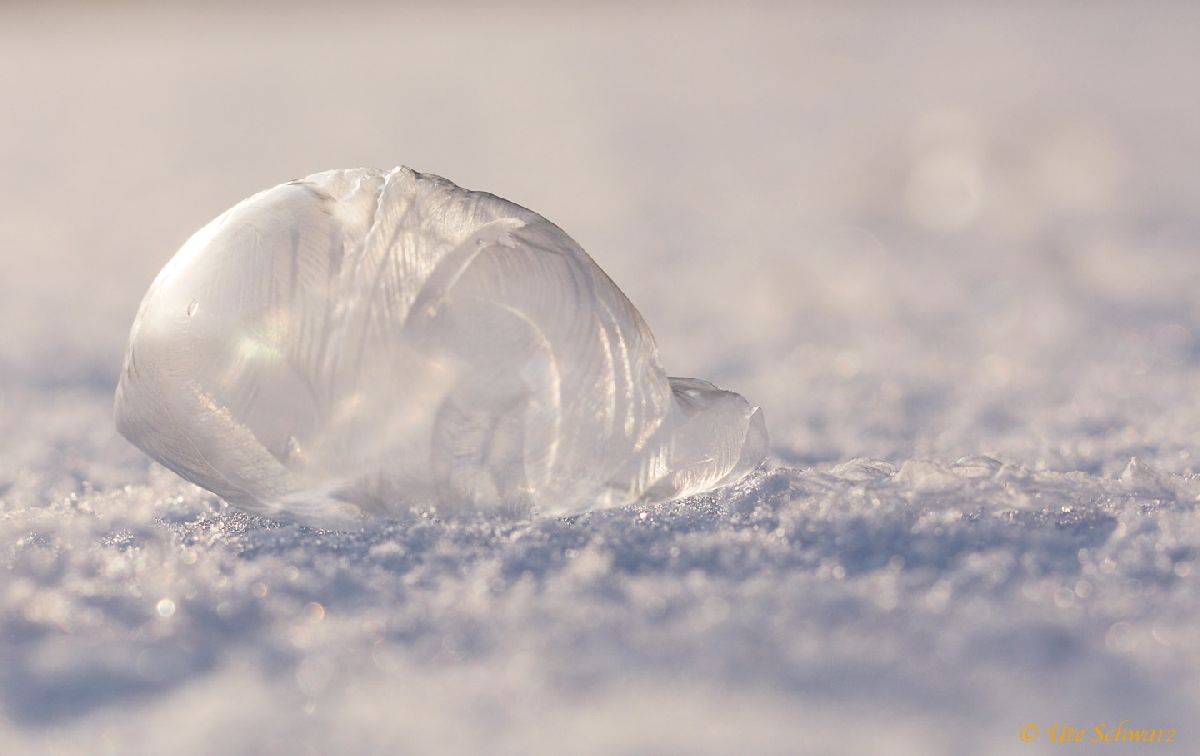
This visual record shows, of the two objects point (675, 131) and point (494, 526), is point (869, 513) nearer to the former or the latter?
point (494, 526)

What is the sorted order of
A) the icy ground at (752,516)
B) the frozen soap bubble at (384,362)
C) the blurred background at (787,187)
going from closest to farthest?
the icy ground at (752,516) < the frozen soap bubble at (384,362) < the blurred background at (787,187)

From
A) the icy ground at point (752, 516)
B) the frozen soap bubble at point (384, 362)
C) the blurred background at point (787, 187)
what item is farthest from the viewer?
the blurred background at point (787, 187)

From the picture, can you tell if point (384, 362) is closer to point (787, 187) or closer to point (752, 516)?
point (752, 516)

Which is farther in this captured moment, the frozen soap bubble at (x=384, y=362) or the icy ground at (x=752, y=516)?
the frozen soap bubble at (x=384, y=362)

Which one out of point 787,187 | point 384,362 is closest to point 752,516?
point 384,362

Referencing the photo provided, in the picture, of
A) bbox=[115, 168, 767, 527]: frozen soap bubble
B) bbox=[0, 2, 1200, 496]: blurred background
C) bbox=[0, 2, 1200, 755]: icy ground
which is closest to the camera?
bbox=[0, 2, 1200, 755]: icy ground

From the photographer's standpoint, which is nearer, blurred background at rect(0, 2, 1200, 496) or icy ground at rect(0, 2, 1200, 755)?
icy ground at rect(0, 2, 1200, 755)

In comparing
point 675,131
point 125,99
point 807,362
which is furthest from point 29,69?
point 807,362
